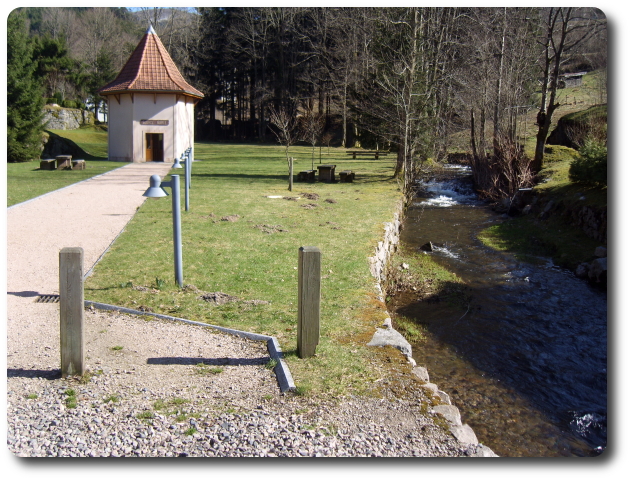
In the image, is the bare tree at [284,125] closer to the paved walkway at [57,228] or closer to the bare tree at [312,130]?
the bare tree at [312,130]

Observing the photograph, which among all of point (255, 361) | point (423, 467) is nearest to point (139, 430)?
point (255, 361)

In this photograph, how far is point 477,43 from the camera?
95.1 feet

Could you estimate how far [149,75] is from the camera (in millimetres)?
34875

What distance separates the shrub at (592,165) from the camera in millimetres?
15523

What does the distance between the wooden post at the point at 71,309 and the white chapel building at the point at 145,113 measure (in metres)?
30.7

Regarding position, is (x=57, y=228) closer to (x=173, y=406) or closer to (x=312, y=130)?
(x=173, y=406)

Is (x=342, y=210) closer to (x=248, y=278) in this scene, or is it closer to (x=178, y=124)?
(x=248, y=278)

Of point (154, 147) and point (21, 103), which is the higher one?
point (21, 103)

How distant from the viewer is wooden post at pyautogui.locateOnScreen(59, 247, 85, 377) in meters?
4.93

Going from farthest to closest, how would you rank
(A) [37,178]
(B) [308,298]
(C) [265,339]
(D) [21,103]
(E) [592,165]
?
(D) [21,103], (A) [37,178], (E) [592,165], (C) [265,339], (B) [308,298]

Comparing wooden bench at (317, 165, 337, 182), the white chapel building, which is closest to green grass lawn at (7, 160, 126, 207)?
the white chapel building

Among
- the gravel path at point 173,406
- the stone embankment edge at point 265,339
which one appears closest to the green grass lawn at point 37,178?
the stone embankment edge at point 265,339

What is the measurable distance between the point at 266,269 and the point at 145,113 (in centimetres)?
2801

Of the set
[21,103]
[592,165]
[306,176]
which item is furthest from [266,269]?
[21,103]
